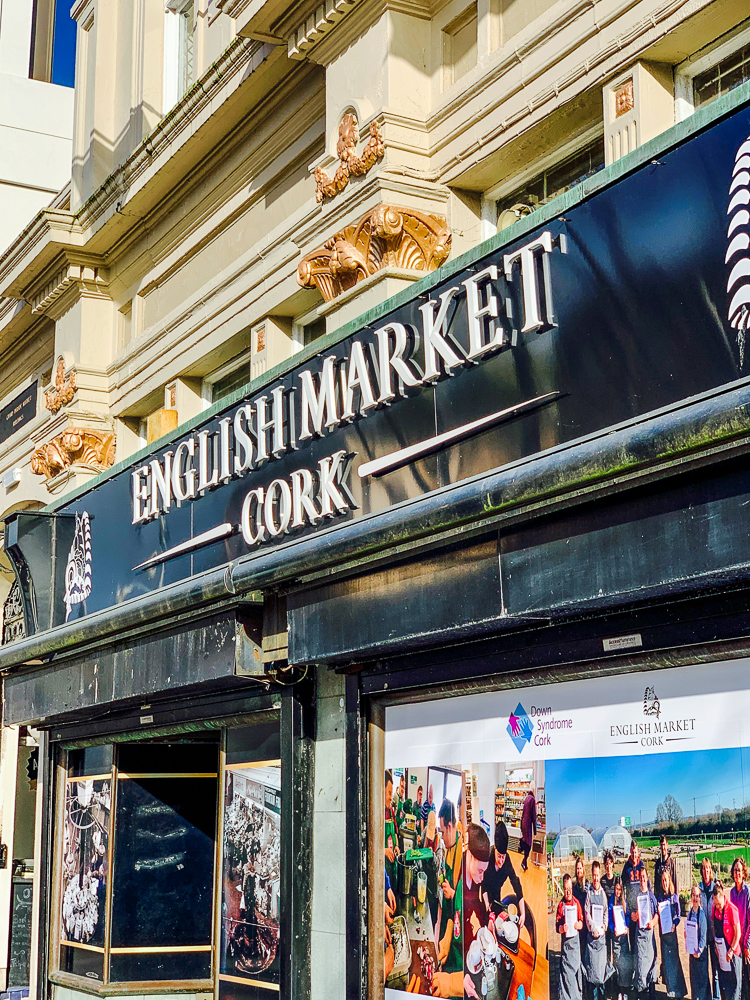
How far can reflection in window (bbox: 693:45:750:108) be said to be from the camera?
22.6 feet

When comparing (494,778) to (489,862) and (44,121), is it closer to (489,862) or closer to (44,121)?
(489,862)

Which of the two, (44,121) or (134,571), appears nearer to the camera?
(134,571)

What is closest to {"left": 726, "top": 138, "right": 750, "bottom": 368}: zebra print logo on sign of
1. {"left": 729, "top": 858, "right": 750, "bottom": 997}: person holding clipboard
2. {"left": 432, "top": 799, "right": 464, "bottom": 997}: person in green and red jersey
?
{"left": 729, "top": 858, "right": 750, "bottom": 997}: person holding clipboard

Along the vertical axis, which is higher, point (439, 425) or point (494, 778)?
point (439, 425)

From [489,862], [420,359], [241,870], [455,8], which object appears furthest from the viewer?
[241,870]

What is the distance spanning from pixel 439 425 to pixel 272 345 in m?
4.26

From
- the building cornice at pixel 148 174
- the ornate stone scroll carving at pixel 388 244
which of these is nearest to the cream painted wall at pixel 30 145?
the building cornice at pixel 148 174

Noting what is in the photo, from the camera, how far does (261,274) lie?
11.0m

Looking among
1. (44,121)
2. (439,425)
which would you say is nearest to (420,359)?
(439,425)

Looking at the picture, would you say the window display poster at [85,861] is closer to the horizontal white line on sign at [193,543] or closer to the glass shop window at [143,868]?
the glass shop window at [143,868]

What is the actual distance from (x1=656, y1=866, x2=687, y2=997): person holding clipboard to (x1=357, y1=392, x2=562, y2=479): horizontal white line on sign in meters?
2.33

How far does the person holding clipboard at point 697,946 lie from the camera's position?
534 centimetres

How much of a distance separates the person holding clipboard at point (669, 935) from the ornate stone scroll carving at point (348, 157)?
5.55m

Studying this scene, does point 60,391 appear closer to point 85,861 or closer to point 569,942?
point 85,861
